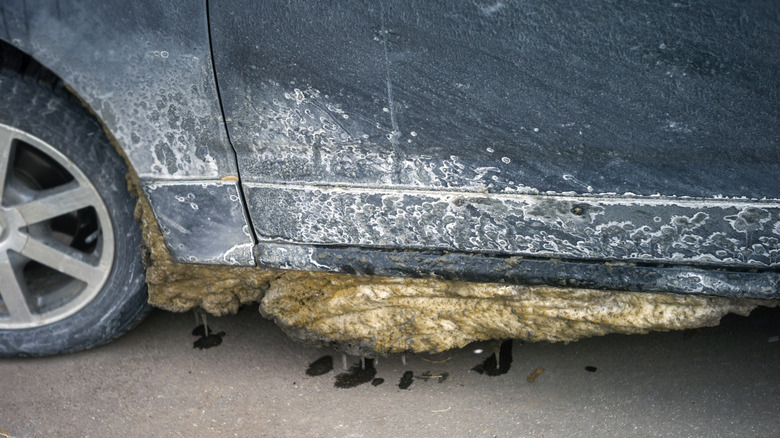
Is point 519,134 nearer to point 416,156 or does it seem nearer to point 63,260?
point 416,156

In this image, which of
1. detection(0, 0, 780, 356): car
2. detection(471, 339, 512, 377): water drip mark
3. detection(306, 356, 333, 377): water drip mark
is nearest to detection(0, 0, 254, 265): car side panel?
detection(0, 0, 780, 356): car

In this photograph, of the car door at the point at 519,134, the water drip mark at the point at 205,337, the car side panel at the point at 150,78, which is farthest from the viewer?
the water drip mark at the point at 205,337

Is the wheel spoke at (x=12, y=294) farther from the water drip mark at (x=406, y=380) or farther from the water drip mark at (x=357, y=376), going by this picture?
the water drip mark at (x=406, y=380)

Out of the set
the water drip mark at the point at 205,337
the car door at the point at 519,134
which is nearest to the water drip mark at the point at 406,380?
the car door at the point at 519,134

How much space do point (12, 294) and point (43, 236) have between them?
215mm

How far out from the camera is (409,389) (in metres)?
2.25

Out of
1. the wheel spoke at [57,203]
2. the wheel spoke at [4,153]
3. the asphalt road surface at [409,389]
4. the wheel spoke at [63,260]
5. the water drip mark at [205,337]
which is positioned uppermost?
the wheel spoke at [4,153]

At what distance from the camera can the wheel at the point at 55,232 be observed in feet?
6.82

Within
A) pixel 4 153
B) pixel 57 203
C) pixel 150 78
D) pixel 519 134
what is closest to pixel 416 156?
pixel 519 134

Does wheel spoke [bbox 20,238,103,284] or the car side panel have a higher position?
the car side panel

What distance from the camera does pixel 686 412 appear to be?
207 cm

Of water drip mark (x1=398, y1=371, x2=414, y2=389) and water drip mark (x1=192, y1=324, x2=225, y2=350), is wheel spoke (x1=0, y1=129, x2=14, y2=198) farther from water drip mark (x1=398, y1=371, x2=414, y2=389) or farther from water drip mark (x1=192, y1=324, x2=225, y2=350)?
water drip mark (x1=398, y1=371, x2=414, y2=389)

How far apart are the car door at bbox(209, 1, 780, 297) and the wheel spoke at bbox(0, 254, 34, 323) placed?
0.90 m

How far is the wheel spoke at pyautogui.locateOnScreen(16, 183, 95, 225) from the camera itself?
216cm
